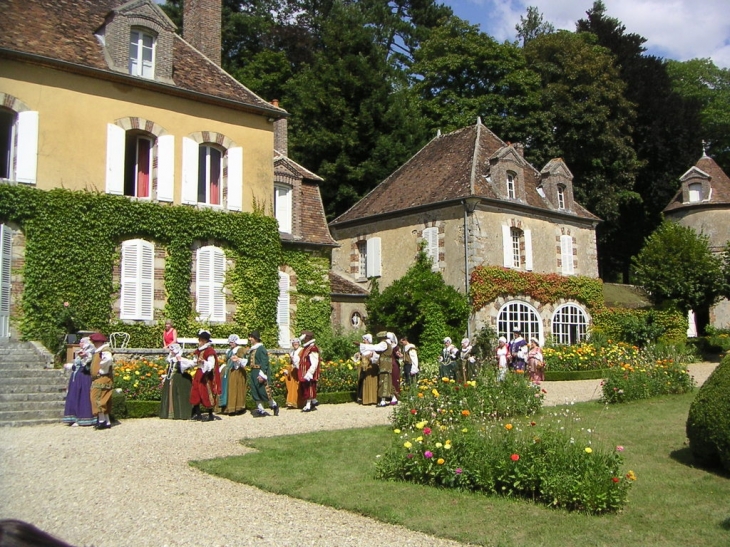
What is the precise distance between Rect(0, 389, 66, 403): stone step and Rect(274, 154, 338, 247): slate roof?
9.90 m

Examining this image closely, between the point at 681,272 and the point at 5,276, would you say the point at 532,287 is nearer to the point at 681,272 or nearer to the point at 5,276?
the point at 681,272

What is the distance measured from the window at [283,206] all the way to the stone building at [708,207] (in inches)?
823

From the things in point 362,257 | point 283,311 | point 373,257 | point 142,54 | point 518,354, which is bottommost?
point 518,354

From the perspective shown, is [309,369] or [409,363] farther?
[409,363]

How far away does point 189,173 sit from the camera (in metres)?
19.1

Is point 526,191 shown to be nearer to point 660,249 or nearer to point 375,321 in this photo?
point 660,249

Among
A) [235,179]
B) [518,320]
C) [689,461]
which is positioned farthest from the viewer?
[518,320]

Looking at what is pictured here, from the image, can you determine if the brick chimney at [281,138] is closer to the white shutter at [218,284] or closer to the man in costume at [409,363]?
the white shutter at [218,284]

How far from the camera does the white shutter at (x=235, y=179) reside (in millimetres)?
19812

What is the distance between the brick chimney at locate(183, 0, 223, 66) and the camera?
22.3m

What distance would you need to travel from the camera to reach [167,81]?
18828mm

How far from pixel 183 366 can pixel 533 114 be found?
86.9ft

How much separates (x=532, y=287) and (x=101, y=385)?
1759 cm

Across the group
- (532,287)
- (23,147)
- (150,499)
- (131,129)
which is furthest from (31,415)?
(532,287)
